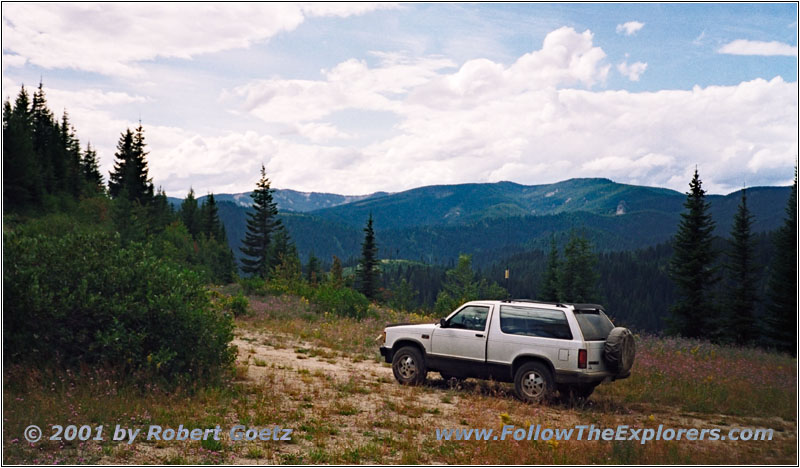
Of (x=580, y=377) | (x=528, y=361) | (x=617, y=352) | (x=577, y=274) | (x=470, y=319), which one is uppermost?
(x=577, y=274)

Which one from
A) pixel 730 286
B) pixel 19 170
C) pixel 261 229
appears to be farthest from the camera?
pixel 261 229

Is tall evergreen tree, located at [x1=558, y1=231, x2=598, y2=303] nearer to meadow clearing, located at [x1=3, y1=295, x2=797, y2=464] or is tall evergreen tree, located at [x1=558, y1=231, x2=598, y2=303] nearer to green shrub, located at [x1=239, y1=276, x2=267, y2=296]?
green shrub, located at [x1=239, y1=276, x2=267, y2=296]

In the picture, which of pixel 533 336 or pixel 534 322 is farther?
pixel 534 322

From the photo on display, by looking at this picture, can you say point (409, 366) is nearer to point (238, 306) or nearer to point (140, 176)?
point (238, 306)

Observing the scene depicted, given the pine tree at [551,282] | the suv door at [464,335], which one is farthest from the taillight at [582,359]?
the pine tree at [551,282]

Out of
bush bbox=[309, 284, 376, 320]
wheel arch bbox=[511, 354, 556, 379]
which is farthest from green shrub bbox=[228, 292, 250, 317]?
wheel arch bbox=[511, 354, 556, 379]

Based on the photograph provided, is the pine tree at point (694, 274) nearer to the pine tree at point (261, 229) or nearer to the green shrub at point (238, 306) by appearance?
the green shrub at point (238, 306)

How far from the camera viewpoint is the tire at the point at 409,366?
13.5 m

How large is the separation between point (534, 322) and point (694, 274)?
4124cm

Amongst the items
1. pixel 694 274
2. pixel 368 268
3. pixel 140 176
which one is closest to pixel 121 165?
pixel 140 176

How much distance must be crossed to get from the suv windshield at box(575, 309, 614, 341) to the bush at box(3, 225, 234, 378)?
7325 millimetres

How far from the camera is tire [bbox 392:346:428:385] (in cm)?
1351

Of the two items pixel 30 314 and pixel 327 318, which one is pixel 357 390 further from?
pixel 327 318

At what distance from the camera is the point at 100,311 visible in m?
10.7
